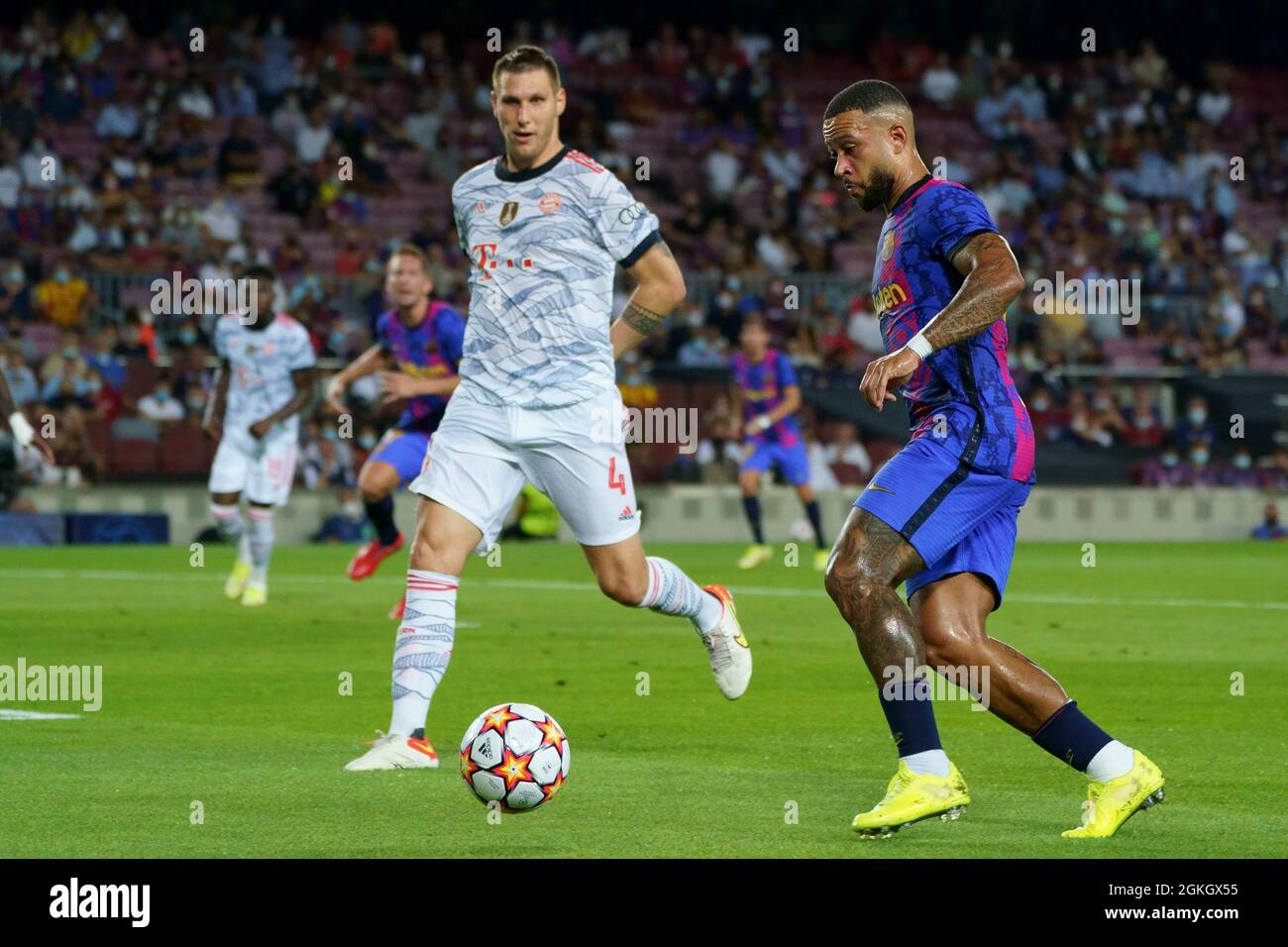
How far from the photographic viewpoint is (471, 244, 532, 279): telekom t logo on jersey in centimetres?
810

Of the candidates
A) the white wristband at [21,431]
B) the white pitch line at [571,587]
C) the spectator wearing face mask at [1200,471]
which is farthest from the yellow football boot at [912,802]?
the spectator wearing face mask at [1200,471]

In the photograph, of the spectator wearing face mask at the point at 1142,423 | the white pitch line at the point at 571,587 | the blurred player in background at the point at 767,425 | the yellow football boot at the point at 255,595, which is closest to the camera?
the yellow football boot at the point at 255,595

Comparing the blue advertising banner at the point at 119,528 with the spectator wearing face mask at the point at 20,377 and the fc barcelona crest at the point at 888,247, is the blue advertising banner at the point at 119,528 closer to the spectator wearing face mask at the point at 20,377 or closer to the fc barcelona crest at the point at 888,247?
the spectator wearing face mask at the point at 20,377

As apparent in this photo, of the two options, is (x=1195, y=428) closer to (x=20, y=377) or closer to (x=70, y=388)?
(x=70, y=388)

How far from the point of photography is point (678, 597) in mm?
8766

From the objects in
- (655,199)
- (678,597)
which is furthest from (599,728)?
(655,199)

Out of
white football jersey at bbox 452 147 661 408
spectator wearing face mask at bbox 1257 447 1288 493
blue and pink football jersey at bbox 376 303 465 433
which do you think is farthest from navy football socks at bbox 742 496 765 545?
white football jersey at bbox 452 147 661 408

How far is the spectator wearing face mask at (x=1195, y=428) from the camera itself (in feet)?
96.5

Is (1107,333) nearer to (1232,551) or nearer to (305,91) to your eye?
(1232,551)

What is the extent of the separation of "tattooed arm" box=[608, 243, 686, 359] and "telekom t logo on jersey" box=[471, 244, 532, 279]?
1.39ft

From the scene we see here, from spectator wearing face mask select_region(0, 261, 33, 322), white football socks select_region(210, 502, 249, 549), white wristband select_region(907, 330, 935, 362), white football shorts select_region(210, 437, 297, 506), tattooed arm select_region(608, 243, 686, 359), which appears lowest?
white football socks select_region(210, 502, 249, 549)

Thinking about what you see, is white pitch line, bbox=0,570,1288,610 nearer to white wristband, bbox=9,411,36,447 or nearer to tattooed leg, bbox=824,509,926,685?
white wristband, bbox=9,411,36,447

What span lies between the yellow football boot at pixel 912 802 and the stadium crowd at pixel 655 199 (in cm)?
1907
